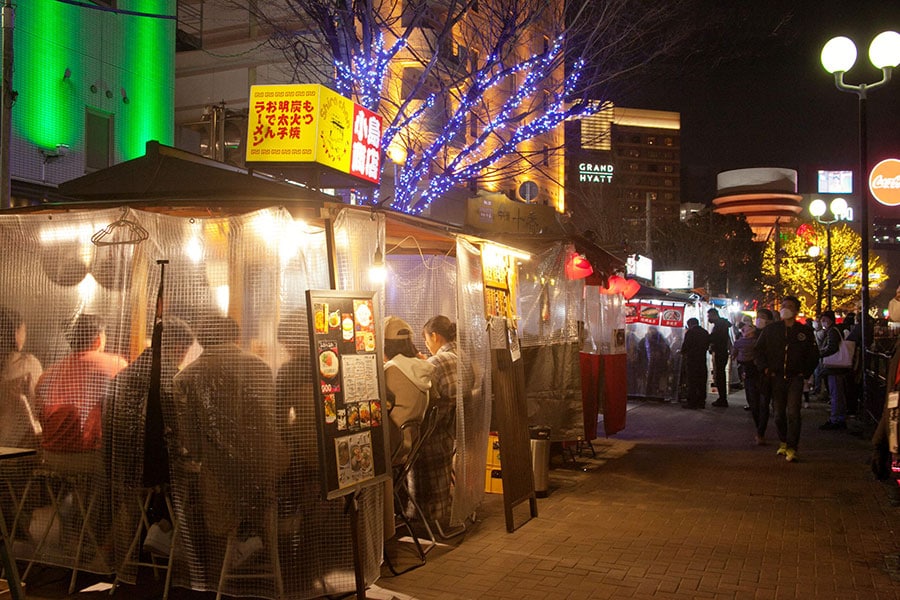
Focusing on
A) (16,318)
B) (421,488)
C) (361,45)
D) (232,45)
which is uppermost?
(232,45)

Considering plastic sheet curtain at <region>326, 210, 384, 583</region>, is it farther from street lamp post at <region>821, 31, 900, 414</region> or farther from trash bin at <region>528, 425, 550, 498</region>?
street lamp post at <region>821, 31, 900, 414</region>

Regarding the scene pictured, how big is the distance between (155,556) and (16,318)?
2.11m

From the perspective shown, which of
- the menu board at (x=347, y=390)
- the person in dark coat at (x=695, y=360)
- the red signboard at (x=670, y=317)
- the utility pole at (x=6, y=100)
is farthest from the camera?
the red signboard at (x=670, y=317)

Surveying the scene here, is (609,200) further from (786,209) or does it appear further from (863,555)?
(786,209)

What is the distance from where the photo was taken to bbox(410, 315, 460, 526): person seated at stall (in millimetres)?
7211

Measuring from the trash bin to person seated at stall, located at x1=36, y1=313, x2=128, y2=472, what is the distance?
183 inches

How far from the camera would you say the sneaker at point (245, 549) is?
17.5 ft

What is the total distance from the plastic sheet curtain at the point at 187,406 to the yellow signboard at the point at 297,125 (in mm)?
951

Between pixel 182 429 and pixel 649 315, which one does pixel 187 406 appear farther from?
pixel 649 315

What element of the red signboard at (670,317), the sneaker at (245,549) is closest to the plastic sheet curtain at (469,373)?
the sneaker at (245,549)

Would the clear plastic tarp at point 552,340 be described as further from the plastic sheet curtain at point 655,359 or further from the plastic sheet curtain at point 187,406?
the plastic sheet curtain at point 655,359

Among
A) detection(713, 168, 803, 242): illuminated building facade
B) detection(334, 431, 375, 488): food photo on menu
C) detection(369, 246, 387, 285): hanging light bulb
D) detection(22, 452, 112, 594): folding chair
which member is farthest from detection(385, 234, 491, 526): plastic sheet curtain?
detection(713, 168, 803, 242): illuminated building facade

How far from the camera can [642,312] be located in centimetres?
1878

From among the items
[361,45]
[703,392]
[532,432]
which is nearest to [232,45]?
[361,45]
